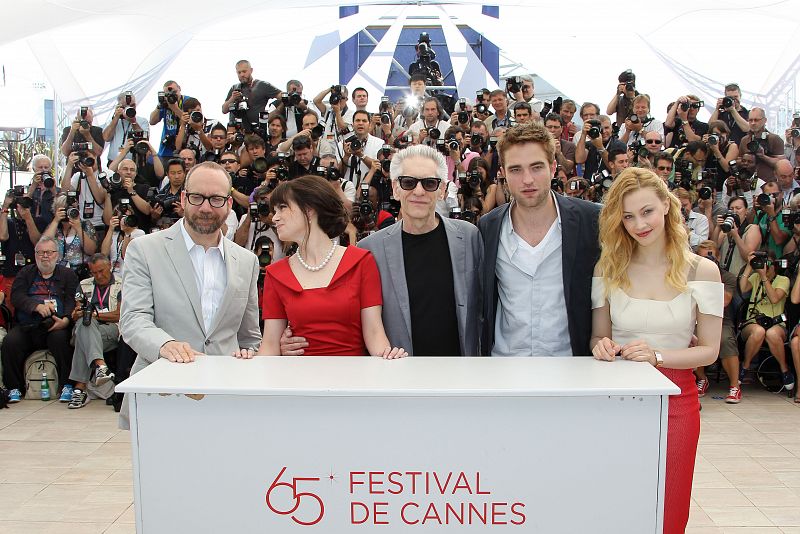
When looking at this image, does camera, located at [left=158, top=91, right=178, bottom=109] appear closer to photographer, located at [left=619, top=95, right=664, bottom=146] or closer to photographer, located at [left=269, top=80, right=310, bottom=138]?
photographer, located at [left=269, top=80, right=310, bottom=138]

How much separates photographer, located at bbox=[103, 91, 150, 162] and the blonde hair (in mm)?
6000

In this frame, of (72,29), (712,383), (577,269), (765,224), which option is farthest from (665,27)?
(577,269)

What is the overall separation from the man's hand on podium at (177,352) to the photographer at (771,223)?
528 cm

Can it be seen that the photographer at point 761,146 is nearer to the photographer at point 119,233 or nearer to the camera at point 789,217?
the camera at point 789,217

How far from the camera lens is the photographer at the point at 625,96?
24.8 ft

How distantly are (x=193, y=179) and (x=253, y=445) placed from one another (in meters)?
0.97

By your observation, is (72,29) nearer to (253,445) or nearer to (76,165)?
(76,165)

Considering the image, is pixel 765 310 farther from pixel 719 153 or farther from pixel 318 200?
pixel 318 200

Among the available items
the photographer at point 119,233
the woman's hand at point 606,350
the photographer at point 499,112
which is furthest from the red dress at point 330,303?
the photographer at point 499,112

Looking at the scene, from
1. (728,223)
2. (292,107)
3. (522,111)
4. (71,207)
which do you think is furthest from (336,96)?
(728,223)

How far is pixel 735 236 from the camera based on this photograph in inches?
239

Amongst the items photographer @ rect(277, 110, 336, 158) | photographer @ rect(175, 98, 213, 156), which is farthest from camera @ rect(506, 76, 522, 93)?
photographer @ rect(175, 98, 213, 156)

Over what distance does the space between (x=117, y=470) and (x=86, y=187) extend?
3271mm

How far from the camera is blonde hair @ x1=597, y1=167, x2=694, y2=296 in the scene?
218cm
